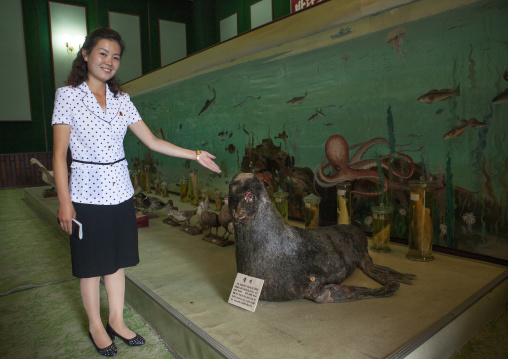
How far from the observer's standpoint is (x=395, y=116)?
3072mm

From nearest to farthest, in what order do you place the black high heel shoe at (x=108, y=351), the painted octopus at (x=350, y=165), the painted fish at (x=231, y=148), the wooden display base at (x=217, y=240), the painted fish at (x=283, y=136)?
the black high heel shoe at (x=108, y=351) < the painted octopus at (x=350, y=165) < the wooden display base at (x=217, y=240) < the painted fish at (x=283, y=136) < the painted fish at (x=231, y=148)

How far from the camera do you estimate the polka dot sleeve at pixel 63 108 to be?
5.91ft

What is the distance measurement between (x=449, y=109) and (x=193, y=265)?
2.31 metres

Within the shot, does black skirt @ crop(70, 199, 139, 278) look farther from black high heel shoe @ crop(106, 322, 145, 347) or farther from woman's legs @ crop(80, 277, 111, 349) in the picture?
black high heel shoe @ crop(106, 322, 145, 347)

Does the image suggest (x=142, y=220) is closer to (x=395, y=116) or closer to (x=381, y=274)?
(x=381, y=274)

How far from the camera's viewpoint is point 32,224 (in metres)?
5.48

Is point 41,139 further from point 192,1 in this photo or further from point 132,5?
point 192,1

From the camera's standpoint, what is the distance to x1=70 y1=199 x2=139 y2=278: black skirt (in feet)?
6.26

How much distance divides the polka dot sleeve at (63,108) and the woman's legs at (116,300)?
88 centimetres

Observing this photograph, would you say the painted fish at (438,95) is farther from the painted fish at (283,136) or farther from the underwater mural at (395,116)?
the painted fish at (283,136)

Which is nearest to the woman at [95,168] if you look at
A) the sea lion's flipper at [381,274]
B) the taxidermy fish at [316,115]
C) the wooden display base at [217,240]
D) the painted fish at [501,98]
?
the wooden display base at [217,240]

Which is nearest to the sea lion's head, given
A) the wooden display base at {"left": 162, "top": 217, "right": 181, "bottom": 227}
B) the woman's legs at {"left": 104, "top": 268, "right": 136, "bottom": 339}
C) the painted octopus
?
the woman's legs at {"left": 104, "top": 268, "right": 136, "bottom": 339}

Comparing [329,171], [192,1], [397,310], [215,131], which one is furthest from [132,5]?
[397,310]

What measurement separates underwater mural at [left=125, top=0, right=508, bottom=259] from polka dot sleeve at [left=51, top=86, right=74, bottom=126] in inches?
94.4
